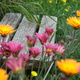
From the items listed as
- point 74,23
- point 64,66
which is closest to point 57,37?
point 74,23

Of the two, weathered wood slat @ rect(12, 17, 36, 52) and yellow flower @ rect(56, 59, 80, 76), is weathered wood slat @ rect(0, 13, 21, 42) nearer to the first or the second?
weathered wood slat @ rect(12, 17, 36, 52)

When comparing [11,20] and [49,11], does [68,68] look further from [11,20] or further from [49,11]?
[49,11]

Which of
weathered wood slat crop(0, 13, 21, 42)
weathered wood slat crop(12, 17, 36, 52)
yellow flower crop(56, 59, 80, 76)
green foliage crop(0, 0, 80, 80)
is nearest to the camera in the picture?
yellow flower crop(56, 59, 80, 76)

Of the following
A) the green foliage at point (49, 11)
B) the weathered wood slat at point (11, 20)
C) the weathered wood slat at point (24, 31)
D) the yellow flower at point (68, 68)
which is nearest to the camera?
the yellow flower at point (68, 68)

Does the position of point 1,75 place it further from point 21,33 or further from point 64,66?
point 21,33

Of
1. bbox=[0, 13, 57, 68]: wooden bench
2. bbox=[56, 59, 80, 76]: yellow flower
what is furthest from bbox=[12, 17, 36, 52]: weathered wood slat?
bbox=[56, 59, 80, 76]: yellow flower

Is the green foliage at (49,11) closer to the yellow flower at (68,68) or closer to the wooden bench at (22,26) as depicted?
the wooden bench at (22,26)

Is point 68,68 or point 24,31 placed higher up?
point 68,68

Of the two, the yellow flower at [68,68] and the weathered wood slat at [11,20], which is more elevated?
the yellow flower at [68,68]

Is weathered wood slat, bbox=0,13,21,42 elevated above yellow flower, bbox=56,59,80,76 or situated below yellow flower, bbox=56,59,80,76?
Result: below

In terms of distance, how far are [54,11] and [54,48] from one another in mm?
1775

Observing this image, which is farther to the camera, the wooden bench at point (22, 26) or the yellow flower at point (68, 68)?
the wooden bench at point (22, 26)

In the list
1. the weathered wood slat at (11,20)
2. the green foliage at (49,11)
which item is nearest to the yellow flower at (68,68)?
the green foliage at (49,11)

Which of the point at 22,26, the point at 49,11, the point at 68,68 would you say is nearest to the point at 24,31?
the point at 22,26
